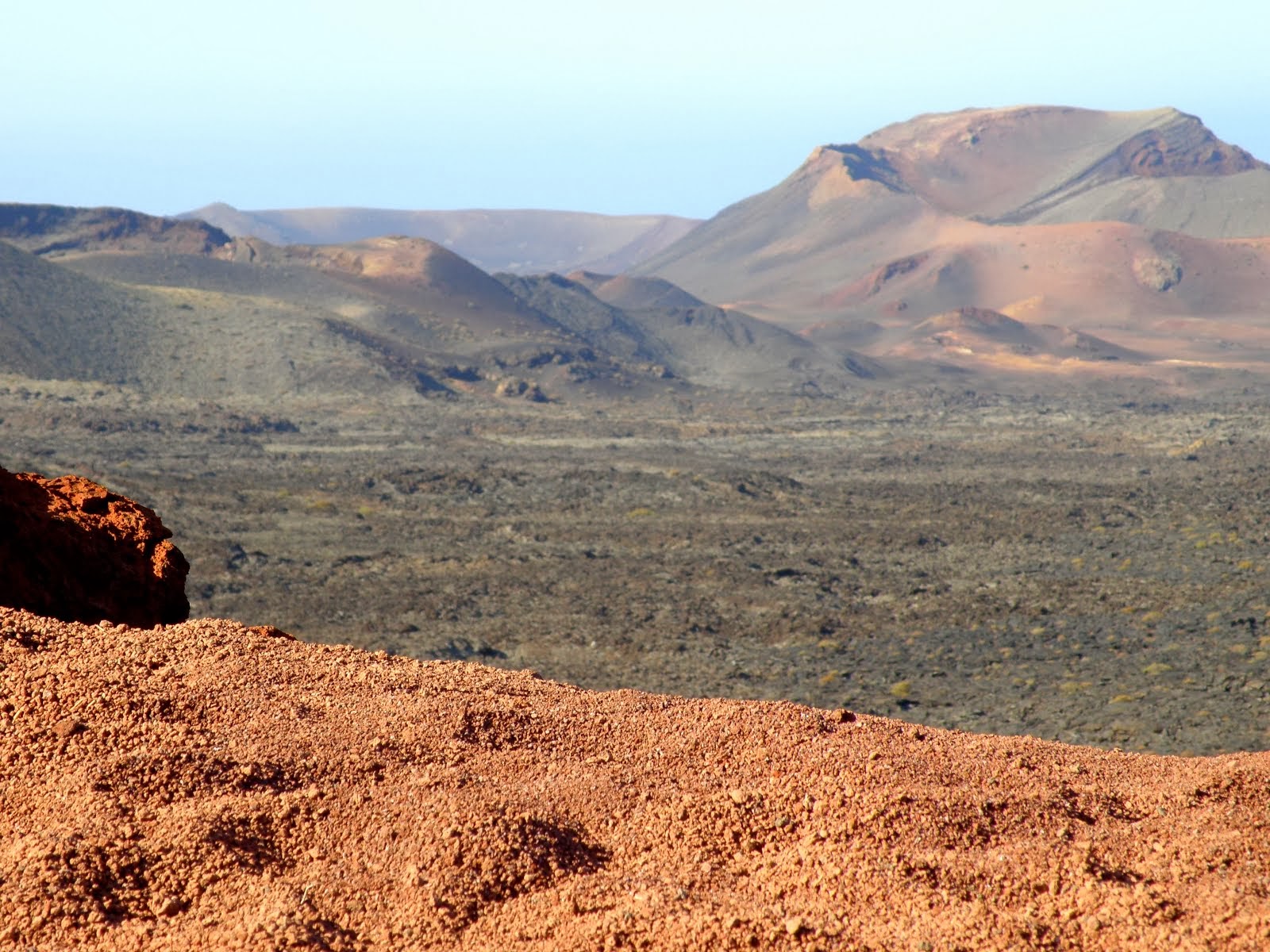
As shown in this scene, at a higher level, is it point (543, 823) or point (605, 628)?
point (543, 823)

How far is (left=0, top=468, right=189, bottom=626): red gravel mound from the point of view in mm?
6223

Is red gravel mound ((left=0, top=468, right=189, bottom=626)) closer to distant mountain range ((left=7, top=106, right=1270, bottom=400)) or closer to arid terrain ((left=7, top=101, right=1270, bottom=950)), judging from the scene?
arid terrain ((left=7, top=101, right=1270, bottom=950))

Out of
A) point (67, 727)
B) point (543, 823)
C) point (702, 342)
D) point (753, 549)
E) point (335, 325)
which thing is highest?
point (335, 325)

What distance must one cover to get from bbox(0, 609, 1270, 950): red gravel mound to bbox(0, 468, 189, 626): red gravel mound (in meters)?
1.10

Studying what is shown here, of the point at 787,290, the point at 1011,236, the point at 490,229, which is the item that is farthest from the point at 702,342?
the point at 490,229

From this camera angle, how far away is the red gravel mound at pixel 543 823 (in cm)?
341

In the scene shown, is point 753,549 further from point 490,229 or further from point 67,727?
point 490,229

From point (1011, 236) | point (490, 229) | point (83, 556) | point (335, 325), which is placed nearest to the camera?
point (83, 556)

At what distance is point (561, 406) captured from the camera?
1548 inches

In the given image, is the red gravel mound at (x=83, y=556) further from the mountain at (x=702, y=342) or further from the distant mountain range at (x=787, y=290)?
the mountain at (x=702, y=342)

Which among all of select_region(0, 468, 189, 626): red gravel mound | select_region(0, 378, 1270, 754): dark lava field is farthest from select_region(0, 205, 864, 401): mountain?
select_region(0, 468, 189, 626): red gravel mound

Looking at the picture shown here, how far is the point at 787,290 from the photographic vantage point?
82.2 metres

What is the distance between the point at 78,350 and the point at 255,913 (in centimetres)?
3862

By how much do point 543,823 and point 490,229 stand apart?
16580 cm
